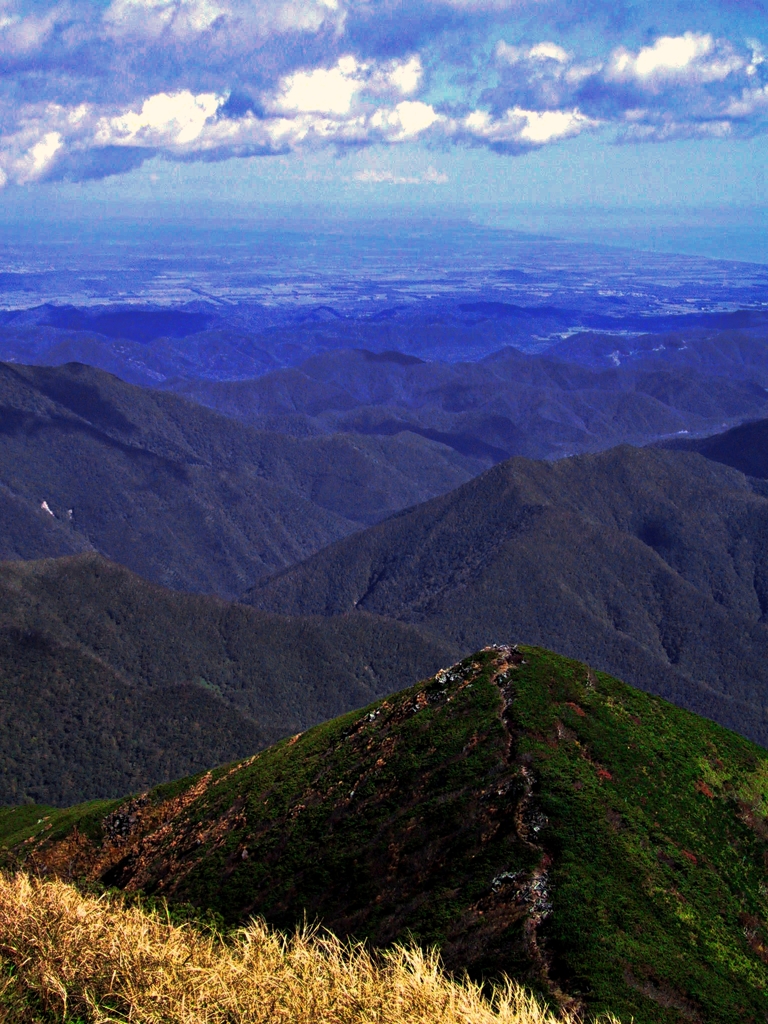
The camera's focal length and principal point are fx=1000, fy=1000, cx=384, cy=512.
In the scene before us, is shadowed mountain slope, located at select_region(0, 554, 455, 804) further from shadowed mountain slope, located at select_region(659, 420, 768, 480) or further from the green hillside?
shadowed mountain slope, located at select_region(659, 420, 768, 480)

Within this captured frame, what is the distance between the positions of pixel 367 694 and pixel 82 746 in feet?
78.1

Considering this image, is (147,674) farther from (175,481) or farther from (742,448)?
(742,448)

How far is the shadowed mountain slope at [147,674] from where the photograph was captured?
63.0 metres

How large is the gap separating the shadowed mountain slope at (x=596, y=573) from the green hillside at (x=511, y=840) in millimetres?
57449

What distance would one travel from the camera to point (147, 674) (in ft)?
243

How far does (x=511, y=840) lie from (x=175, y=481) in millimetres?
138409

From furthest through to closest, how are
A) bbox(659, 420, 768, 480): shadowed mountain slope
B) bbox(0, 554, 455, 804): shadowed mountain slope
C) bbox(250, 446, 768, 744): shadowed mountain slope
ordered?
1. bbox(659, 420, 768, 480): shadowed mountain slope
2. bbox(250, 446, 768, 744): shadowed mountain slope
3. bbox(0, 554, 455, 804): shadowed mountain slope

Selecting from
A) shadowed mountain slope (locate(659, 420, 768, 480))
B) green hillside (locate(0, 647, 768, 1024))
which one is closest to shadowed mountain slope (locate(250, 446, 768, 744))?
shadowed mountain slope (locate(659, 420, 768, 480))

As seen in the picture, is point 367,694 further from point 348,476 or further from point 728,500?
point 348,476

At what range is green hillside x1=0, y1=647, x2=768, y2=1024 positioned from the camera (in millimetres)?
21984

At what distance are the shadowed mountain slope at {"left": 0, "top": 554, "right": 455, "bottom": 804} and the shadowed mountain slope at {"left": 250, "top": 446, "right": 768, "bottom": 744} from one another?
1484 cm

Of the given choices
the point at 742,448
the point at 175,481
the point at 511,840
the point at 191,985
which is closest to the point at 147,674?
the point at 511,840

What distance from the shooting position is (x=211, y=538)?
5906 inches

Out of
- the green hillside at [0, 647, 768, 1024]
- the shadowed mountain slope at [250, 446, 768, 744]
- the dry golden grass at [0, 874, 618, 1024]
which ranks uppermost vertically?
the dry golden grass at [0, 874, 618, 1024]
